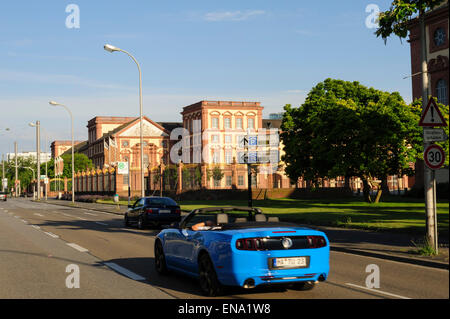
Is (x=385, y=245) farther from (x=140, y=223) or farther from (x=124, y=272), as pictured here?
(x=140, y=223)

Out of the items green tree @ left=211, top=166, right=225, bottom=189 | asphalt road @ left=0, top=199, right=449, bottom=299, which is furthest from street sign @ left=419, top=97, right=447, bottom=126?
green tree @ left=211, top=166, right=225, bottom=189

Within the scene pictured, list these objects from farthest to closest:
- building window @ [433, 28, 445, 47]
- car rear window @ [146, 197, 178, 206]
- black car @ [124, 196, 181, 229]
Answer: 1. building window @ [433, 28, 445, 47]
2. car rear window @ [146, 197, 178, 206]
3. black car @ [124, 196, 181, 229]

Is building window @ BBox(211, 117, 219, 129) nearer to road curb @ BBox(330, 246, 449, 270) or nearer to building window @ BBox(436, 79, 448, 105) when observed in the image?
building window @ BBox(436, 79, 448, 105)

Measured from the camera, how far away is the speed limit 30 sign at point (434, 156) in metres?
11.9

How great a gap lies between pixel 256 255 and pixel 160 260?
3206mm

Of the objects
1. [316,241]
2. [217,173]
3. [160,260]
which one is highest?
[217,173]

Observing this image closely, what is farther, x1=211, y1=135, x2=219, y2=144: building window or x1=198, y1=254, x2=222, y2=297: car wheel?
x1=211, y1=135, x2=219, y2=144: building window

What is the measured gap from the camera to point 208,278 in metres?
8.47

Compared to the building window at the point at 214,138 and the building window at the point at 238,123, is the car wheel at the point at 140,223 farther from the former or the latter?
the building window at the point at 238,123

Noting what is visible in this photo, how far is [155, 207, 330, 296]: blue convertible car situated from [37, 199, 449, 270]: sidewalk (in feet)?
12.5

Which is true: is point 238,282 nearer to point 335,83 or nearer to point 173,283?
point 173,283

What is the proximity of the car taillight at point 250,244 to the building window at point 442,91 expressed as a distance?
146ft

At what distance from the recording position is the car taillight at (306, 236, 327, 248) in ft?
27.6

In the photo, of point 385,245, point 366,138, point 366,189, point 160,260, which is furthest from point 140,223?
point 366,189
